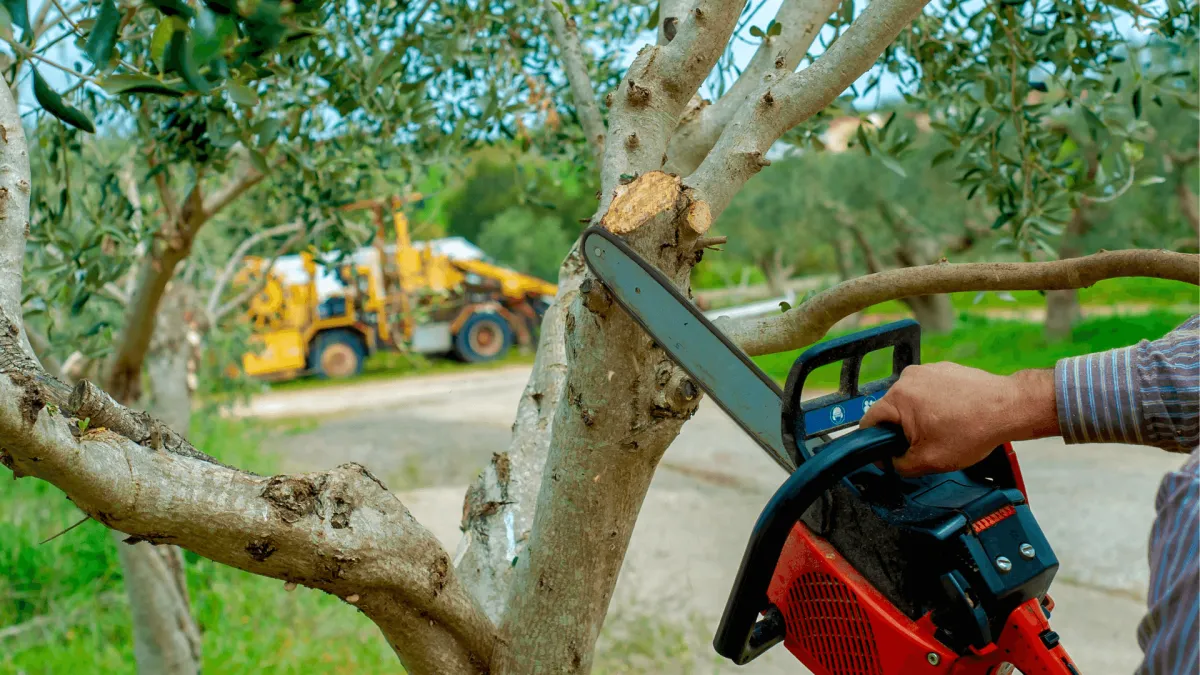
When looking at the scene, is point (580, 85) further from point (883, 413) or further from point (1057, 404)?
point (1057, 404)

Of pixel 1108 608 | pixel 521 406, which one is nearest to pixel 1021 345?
pixel 1108 608

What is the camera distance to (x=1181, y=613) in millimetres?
944

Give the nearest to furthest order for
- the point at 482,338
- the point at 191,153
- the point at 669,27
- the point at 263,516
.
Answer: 1. the point at 263,516
2. the point at 669,27
3. the point at 191,153
4. the point at 482,338

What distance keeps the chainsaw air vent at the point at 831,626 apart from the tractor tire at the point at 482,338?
51.1ft

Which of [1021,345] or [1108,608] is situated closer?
[1108,608]

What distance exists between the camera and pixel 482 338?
55.7 ft

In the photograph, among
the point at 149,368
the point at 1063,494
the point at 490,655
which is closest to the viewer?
the point at 490,655

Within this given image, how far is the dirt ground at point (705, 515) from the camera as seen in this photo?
15.1 ft

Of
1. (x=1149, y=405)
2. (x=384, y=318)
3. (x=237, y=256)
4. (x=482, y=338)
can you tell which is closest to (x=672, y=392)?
(x=1149, y=405)

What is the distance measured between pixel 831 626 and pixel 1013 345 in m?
12.2

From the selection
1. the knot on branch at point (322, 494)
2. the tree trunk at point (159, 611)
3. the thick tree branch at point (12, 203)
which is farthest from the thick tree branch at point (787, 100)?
the tree trunk at point (159, 611)

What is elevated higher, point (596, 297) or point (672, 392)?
point (596, 297)

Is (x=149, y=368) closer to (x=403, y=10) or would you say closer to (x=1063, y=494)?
(x=403, y=10)

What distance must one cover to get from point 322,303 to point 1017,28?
572 inches
